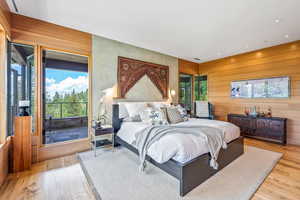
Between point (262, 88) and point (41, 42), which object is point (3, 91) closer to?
point (41, 42)

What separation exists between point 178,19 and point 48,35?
2764mm

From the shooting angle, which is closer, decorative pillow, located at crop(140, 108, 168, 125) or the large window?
the large window

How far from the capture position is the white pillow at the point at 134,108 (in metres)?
3.50

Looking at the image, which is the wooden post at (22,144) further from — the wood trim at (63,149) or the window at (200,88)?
the window at (200,88)

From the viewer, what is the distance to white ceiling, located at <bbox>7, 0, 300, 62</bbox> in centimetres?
233

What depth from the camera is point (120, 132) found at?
3.29 meters

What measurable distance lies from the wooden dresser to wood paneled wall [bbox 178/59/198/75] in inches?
98.8

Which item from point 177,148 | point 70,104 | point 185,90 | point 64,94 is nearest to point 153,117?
point 177,148

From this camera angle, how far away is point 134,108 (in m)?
3.62

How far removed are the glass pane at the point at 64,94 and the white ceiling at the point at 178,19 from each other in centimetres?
85

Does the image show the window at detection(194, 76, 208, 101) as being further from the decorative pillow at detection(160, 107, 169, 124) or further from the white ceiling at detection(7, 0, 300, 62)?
the decorative pillow at detection(160, 107, 169, 124)

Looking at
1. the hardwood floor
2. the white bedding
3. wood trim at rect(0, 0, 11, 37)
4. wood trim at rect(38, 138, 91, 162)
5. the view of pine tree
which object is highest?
wood trim at rect(0, 0, 11, 37)

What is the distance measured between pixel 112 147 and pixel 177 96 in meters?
3.16

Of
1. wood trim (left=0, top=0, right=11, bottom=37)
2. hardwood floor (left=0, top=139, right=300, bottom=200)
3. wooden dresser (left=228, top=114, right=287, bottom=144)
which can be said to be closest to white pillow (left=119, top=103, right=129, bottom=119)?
hardwood floor (left=0, top=139, right=300, bottom=200)
